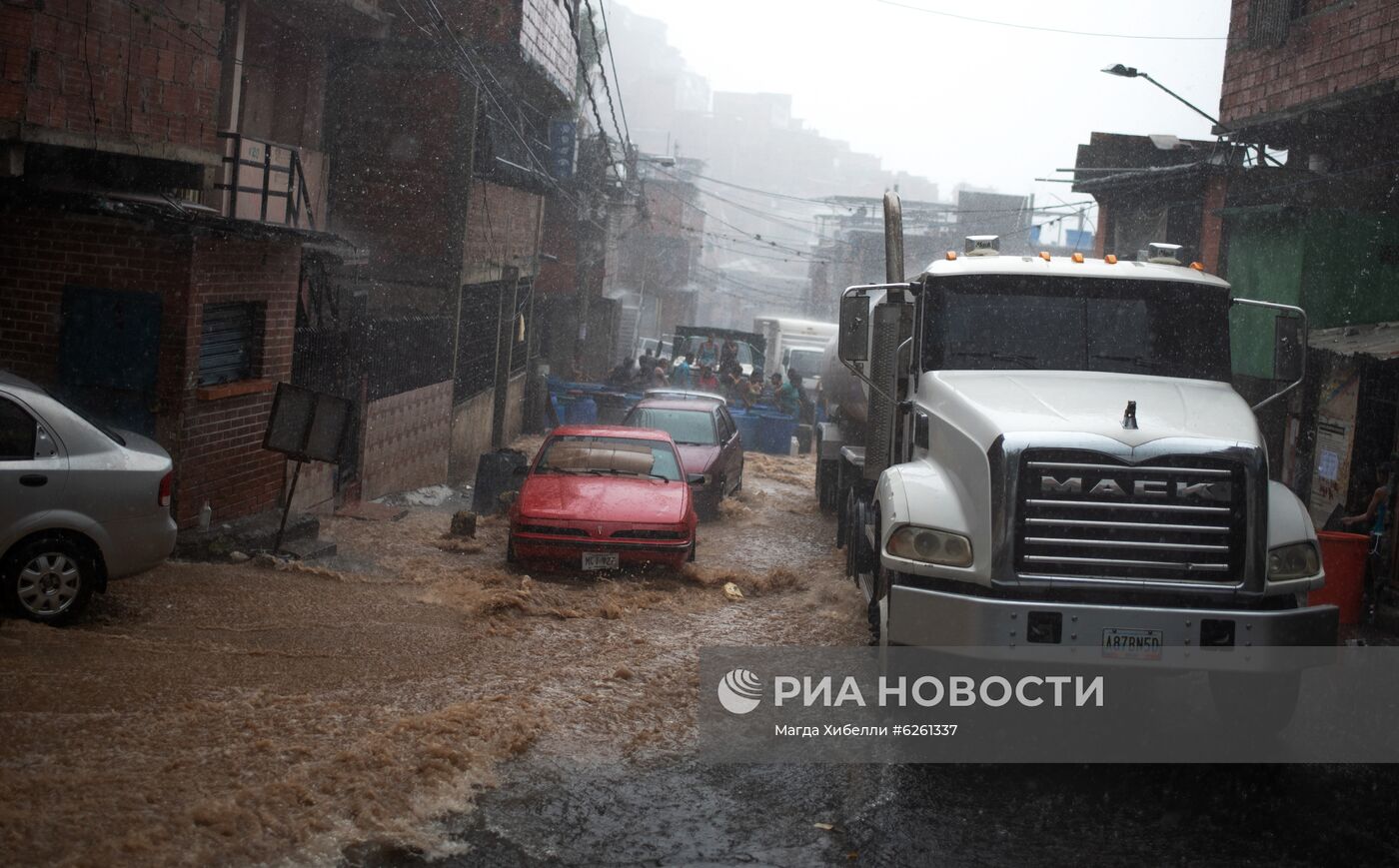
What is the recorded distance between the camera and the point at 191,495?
1134 cm

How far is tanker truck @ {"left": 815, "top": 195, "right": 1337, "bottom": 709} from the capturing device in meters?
6.54

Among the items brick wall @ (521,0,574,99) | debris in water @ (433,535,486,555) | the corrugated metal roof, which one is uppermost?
brick wall @ (521,0,574,99)

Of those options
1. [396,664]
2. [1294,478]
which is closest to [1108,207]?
[1294,478]

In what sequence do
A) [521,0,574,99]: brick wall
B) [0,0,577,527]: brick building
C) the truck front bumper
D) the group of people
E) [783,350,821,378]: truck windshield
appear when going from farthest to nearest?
[783,350,821,378]: truck windshield < the group of people < [521,0,574,99]: brick wall < [0,0,577,527]: brick building < the truck front bumper

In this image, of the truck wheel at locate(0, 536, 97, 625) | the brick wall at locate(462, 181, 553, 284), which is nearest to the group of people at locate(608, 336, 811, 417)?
the brick wall at locate(462, 181, 553, 284)

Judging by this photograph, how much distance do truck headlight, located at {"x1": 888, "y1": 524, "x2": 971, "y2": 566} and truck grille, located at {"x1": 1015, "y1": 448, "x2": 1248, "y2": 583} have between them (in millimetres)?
308

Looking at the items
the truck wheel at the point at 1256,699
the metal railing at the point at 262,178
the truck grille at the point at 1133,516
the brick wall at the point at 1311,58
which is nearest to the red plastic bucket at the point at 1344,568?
the truck wheel at the point at 1256,699

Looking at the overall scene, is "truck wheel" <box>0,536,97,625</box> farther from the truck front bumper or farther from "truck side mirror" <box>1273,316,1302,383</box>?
"truck side mirror" <box>1273,316,1302,383</box>

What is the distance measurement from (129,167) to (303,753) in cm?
816

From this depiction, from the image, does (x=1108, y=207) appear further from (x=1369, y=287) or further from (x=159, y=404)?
(x=159, y=404)

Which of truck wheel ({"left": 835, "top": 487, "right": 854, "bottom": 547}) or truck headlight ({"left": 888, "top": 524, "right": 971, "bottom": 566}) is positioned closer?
truck headlight ({"left": 888, "top": 524, "right": 971, "bottom": 566})

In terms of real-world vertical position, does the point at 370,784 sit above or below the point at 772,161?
below

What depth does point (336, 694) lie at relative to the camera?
23.8ft

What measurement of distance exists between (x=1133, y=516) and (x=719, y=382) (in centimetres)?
2325
